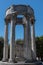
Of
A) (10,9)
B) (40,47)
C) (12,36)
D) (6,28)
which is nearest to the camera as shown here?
(12,36)

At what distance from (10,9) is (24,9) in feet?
12.4

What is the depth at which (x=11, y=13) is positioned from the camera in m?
36.3

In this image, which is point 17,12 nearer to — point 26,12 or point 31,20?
point 26,12

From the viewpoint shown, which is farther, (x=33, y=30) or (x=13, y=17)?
(x=33, y=30)

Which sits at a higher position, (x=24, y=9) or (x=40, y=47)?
(x=24, y=9)

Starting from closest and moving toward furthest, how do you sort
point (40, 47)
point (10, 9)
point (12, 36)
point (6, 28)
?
point (12, 36) → point (10, 9) → point (6, 28) → point (40, 47)

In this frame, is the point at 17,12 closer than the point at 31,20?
Yes

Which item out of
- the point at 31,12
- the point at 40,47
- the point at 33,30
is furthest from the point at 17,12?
the point at 40,47

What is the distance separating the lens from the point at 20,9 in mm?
36250

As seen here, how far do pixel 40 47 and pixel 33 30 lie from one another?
111 feet

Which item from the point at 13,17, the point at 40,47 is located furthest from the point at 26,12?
the point at 40,47

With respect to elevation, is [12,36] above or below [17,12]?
below

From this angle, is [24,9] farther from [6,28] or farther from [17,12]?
[6,28]

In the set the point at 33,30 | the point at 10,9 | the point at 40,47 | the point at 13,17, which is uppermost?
the point at 10,9
